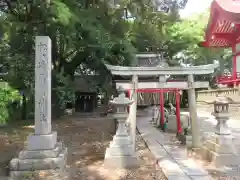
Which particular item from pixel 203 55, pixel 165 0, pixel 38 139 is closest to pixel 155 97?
pixel 203 55

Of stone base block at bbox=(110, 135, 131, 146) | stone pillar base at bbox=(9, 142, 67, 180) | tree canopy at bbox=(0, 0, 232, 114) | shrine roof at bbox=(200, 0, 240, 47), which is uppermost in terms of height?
shrine roof at bbox=(200, 0, 240, 47)

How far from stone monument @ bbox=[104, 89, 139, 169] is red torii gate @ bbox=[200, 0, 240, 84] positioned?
8.70 metres

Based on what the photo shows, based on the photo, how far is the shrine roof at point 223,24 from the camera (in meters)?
12.0

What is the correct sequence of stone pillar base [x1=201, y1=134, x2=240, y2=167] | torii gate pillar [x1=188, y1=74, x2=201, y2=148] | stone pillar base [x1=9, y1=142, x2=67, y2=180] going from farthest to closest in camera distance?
1. torii gate pillar [x1=188, y1=74, x2=201, y2=148]
2. stone pillar base [x1=201, y1=134, x2=240, y2=167]
3. stone pillar base [x1=9, y1=142, x2=67, y2=180]

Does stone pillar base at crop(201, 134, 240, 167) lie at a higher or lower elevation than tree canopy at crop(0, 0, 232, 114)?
lower

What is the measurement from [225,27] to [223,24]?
1.85ft

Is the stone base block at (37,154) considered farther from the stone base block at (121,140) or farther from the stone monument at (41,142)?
the stone base block at (121,140)

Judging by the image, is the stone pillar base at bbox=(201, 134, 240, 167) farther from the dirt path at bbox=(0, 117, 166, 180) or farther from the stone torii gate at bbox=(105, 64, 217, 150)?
the dirt path at bbox=(0, 117, 166, 180)

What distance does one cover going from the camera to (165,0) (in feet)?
42.2

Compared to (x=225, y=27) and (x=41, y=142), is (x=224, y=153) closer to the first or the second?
(x=41, y=142)

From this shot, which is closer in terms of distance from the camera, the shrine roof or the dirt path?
the dirt path

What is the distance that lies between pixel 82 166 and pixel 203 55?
15.2m

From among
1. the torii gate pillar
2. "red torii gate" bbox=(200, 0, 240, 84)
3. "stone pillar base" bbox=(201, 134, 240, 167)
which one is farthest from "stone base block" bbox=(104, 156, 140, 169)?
"red torii gate" bbox=(200, 0, 240, 84)

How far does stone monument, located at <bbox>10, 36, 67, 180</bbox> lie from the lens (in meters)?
5.41
